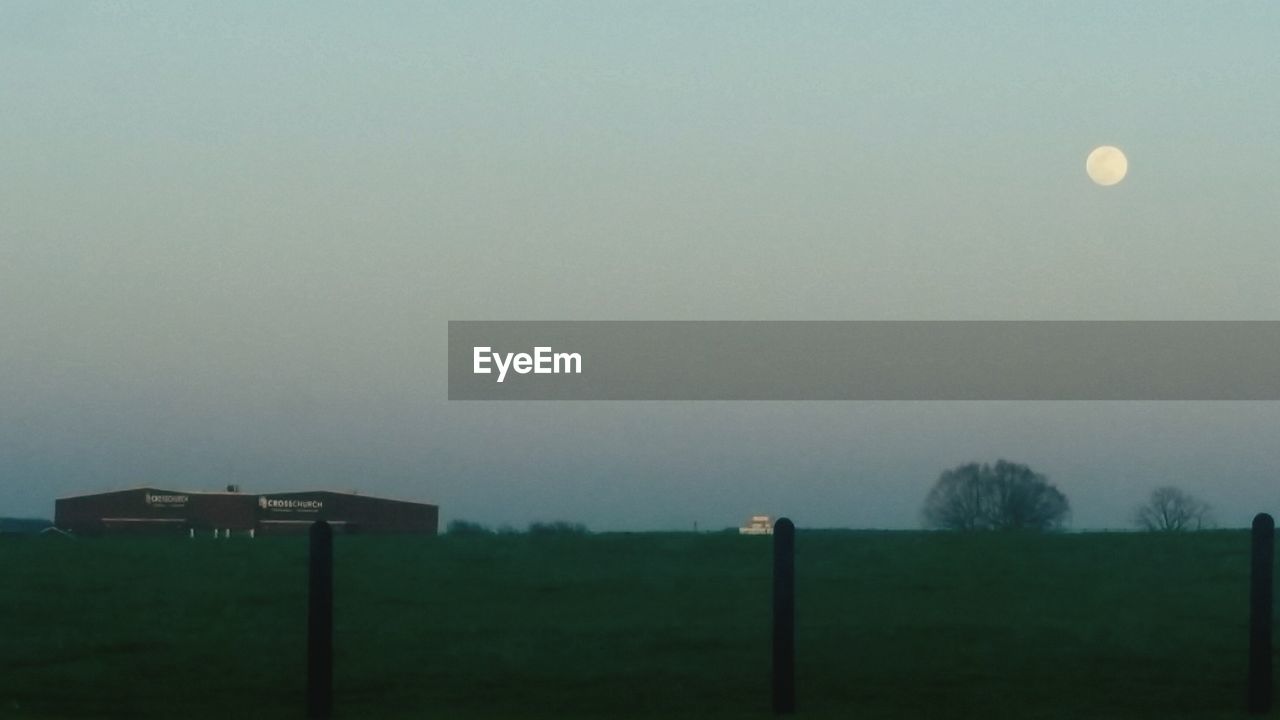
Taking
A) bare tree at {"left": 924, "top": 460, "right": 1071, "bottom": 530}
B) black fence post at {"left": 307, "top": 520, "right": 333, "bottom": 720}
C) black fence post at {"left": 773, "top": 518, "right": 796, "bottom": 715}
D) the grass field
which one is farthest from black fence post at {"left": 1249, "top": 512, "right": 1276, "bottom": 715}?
bare tree at {"left": 924, "top": 460, "right": 1071, "bottom": 530}

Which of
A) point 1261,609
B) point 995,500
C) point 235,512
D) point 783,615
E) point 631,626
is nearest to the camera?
point 783,615

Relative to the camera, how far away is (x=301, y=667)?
1460cm

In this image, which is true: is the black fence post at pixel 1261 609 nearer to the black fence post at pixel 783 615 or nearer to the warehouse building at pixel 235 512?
the black fence post at pixel 783 615

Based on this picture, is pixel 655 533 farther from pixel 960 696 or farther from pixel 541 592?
pixel 960 696

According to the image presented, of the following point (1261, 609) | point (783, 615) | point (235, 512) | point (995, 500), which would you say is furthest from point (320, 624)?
point (235, 512)

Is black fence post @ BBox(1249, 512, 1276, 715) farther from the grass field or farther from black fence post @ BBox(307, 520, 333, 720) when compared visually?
black fence post @ BBox(307, 520, 333, 720)

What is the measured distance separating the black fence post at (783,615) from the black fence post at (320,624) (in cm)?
313

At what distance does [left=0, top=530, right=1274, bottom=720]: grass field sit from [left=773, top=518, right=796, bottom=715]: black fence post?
11.9 inches

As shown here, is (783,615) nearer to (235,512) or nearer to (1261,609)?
(1261,609)

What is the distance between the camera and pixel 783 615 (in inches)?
440

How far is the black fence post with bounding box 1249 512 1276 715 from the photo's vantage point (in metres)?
11.5

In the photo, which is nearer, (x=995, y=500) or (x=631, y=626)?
(x=631, y=626)

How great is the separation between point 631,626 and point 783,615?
5822 mm

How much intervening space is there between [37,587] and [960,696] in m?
11.5
